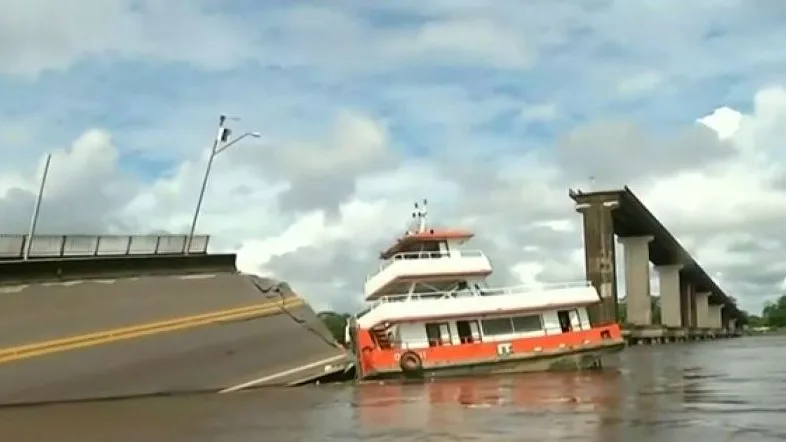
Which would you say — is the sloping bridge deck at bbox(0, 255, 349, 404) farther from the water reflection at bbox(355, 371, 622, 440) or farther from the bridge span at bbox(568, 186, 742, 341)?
the bridge span at bbox(568, 186, 742, 341)

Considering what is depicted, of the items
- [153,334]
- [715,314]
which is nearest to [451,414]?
[153,334]

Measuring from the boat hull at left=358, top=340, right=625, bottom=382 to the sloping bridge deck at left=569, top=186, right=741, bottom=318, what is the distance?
43024 millimetres

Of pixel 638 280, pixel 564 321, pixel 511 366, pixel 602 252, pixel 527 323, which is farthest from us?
pixel 638 280

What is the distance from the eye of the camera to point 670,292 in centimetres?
11794

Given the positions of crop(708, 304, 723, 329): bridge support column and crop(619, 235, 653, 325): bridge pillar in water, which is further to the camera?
crop(708, 304, 723, 329): bridge support column

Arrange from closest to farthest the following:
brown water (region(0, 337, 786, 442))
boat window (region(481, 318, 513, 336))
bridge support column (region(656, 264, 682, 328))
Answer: brown water (region(0, 337, 786, 442)) < boat window (region(481, 318, 513, 336)) < bridge support column (region(656, 264, 682, 328))

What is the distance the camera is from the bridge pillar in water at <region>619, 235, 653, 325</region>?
316ft

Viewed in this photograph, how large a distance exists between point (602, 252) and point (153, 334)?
5272 cm

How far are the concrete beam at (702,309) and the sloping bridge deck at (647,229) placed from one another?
4013mm

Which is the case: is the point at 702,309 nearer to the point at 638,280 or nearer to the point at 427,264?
the point at 638,280

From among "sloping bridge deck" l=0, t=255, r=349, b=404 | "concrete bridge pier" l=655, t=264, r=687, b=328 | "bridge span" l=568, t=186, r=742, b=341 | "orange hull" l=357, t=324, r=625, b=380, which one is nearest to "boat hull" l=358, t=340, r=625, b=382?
"orange hull" l=357, t=324, r=625, b=380

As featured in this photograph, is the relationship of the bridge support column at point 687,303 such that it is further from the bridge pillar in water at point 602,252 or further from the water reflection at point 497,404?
the water reflection at point 497,404

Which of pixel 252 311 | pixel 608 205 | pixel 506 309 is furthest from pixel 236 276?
pixel 608 205

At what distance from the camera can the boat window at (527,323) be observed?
3809 centimetres
